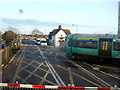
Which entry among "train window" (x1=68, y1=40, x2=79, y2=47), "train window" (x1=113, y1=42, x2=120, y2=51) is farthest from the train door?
"train window" (x1=68, y1=40, x2=79, y2=47)

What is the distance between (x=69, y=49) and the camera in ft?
54.4

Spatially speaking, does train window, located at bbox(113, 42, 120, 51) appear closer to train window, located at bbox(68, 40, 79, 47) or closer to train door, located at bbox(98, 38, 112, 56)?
train door, located at bbox(98, 38, 112, 56)

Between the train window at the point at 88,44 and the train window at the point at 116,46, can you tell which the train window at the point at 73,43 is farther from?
the train window at the point at 116,46

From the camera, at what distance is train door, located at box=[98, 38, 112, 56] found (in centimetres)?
1373

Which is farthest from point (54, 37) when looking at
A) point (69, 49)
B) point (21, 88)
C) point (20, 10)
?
point (21, 88)

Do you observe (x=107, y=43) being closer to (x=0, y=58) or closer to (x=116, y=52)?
(x=116, y=52)

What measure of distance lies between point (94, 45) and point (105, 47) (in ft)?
4.09

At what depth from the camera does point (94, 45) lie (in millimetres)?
14562

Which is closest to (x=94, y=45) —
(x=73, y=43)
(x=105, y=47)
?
(x=105, y=47)

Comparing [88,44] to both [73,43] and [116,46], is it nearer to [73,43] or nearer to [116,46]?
[73,43]

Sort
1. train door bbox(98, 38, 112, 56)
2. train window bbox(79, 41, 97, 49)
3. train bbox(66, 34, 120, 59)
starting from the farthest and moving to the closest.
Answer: train window bbox(79, 41, 97, 49) → train door bbox(98, 38, 112, 56) → train bbox(66, 34, 120, 59)

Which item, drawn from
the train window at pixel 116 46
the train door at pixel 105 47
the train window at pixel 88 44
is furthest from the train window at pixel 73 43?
the train window at pixel 116 46

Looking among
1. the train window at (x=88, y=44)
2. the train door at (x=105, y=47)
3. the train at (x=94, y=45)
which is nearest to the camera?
the train at (x=94, y=45)

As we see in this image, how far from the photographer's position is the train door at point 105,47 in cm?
1373
